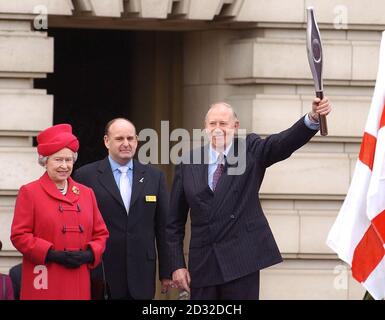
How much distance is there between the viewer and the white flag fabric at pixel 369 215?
978cm

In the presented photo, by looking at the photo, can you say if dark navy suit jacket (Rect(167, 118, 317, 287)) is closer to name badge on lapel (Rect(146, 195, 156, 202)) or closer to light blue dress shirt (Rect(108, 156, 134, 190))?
name badge on lapel (Rect(146, 195, 156, 202))

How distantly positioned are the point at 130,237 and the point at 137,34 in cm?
345

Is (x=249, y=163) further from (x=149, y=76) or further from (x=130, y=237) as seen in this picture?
(x=149, y=76)

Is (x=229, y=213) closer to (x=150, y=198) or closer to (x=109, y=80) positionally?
(x=150, y=198)

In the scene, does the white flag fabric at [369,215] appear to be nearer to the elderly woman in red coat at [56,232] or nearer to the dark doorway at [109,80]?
the elderly woman in red coat at [56,232]

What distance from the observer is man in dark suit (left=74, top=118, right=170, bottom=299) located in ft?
40.6

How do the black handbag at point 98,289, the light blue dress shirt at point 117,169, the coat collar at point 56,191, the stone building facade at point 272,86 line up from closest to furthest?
the coat collar at point 56,191, the black handbag at point 98,289, the light blue dress shirt at point 117,169, the stone building facade at point 272,86

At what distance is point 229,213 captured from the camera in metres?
11.4

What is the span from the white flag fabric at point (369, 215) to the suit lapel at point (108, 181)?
2724 millimetres

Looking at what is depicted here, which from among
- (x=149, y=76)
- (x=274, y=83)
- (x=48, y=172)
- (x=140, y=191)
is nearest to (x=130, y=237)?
(x=140, y=191)

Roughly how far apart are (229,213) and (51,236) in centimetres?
115

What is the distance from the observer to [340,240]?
9.93 metres

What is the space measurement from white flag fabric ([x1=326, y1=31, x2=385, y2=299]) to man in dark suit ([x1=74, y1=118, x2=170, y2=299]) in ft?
8.79

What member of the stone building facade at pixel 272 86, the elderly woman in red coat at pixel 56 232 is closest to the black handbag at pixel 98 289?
the elderly woman in red coat at pixel 56 232
